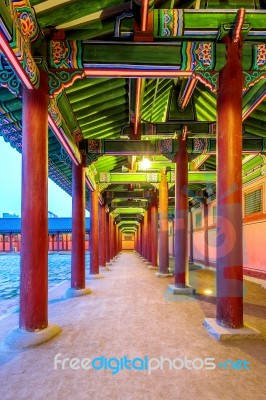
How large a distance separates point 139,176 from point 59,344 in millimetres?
8435

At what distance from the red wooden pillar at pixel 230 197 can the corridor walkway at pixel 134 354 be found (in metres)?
0.56

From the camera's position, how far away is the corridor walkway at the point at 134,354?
283 cm

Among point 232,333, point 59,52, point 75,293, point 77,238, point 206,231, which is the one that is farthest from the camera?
point 206,231

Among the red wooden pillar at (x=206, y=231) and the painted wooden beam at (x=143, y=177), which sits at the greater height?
the painted wooden beam at (x=143, y=177)

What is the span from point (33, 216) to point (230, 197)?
2.84 meters

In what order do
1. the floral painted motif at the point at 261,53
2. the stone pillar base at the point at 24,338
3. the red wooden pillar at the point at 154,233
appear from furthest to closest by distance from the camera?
1. the red wooden pillar at the point at 154,233
2. the floral painted motif at the point at 261,53
3. the stone pillar base at the point at 24,338

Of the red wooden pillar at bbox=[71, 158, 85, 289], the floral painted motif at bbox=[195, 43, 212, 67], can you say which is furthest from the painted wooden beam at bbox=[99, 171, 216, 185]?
the floral painted motif at bbox=[195, 43, 212, 67]

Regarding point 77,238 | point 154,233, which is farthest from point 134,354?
point 154,233

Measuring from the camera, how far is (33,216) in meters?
4.27

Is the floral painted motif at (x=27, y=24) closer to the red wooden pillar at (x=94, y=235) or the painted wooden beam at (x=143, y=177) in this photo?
the red wooden pillar at (x=94, y=235)

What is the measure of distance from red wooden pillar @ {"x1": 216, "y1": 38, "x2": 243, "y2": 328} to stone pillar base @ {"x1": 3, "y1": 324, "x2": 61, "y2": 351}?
2.53 metres

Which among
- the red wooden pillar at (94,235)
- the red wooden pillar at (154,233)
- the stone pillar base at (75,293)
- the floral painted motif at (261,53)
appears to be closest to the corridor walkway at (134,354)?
the stone pillar base at (75,293)

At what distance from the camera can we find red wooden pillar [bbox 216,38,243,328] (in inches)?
172

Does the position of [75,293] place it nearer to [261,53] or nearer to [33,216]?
[33,216]
